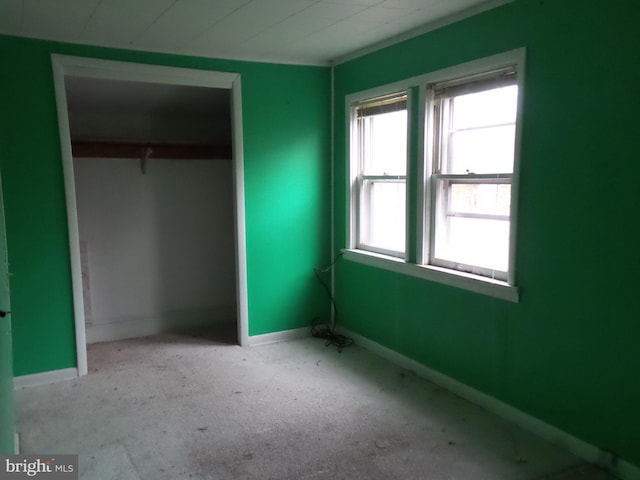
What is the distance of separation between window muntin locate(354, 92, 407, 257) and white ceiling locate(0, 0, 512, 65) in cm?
50

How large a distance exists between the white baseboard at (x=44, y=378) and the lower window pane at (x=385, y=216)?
95.2 inches

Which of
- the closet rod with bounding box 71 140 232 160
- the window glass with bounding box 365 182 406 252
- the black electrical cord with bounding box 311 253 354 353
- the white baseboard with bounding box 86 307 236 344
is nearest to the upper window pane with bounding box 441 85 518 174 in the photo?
the window glass with bounding box 365 182 406 252

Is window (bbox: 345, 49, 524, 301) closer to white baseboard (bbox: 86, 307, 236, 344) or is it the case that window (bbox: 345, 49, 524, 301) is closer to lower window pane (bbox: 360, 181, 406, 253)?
lower window pane (bbox: 360, 181, 406, 253)

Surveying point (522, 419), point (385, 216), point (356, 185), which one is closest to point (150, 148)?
point (356, 185)

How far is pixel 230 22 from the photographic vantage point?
9.99ft

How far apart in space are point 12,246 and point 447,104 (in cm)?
301

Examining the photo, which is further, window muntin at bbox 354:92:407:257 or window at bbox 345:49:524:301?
window muntin at bbox 354:92:407:257

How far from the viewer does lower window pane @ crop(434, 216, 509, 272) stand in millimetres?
2977

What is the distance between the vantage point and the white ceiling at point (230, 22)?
274cm

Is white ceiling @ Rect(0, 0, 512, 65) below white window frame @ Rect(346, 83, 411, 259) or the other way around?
the other way around

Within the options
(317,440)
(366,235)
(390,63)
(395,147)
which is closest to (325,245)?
(366,235)

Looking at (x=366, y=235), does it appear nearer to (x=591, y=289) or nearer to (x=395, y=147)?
(x=395, y=147)

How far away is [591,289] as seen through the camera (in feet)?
7.95

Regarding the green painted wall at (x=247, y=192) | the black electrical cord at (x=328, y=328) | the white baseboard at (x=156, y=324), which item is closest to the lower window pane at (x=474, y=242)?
the black electrical cord at (x=328, y=328)
